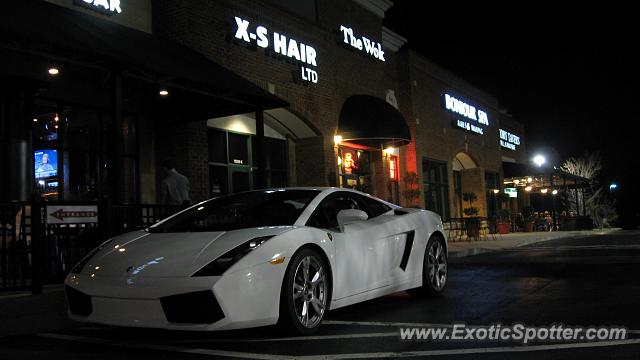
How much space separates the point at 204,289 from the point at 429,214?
3.90m

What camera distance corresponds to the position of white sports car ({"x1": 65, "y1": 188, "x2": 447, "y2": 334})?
4.64m

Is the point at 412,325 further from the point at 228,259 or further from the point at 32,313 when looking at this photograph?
the point at 32,313

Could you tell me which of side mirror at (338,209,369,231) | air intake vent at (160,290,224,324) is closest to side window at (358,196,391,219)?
side mirror at (338,209,369,231)

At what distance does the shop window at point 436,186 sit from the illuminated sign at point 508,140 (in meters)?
10.4

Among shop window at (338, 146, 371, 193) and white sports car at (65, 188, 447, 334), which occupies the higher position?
shop window at (338, 146, 371, 193)

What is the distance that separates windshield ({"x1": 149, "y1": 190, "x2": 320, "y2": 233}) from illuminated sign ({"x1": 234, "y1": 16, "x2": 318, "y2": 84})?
8900mm

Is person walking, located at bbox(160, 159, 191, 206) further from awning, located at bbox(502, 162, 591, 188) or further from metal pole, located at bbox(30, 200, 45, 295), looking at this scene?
→ awning, located at bbox(502, 162, 591, 188)

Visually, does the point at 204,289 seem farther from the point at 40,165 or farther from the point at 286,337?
the point at 40,165

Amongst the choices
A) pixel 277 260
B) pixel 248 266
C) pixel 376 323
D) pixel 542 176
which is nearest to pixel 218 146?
pixel 376 323

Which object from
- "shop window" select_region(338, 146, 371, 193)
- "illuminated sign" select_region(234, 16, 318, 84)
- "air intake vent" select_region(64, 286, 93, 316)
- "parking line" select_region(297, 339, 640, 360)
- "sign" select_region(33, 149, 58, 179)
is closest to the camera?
"parking line" select_region(297, 339, 640, 360)

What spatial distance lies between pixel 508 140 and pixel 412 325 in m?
34.0

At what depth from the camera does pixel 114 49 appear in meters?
9.19

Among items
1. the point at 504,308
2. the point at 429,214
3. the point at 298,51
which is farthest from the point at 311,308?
the point at 298,51

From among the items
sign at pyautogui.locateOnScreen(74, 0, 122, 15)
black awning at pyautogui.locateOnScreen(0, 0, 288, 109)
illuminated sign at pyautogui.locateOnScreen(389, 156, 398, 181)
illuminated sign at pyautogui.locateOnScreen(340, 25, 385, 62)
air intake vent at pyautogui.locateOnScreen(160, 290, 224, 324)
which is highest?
illuminated sign at pyautogui.locateOnScreen(340, 25, 385, 62)
